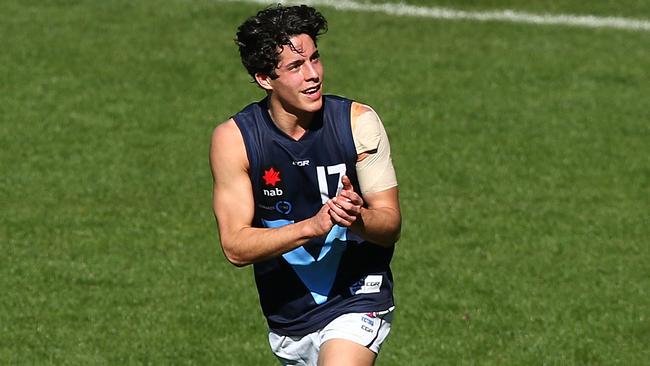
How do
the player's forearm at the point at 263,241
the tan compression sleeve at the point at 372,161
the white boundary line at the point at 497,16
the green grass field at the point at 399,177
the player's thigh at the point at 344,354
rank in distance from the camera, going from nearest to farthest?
the player's forearm at the point at 263,241, the player's thigh at the point at 344,354, the tan compression sleeve at the point at 372,161, the green grass field at the point at 399,177, the white boundary line at the point at 497,16

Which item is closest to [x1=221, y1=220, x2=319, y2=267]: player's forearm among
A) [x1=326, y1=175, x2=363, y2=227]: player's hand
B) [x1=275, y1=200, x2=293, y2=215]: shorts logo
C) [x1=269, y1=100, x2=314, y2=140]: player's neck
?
[x1=326, y1=175, x2=363, y2=227]: player's hand

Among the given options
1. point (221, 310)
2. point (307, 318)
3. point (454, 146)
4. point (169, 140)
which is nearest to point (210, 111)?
point (169, 140)

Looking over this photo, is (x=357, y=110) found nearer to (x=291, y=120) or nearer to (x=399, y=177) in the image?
(x=291, y=120)

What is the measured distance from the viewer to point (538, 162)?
47.8ft

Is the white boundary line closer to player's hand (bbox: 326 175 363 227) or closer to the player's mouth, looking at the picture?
the player's mouth

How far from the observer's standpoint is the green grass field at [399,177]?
36.2ft

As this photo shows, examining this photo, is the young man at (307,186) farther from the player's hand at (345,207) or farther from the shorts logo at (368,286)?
the player's hand at (345,207)

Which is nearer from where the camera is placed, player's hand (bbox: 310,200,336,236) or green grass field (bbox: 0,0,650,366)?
player's hand (bbox: 310,200,336,236)

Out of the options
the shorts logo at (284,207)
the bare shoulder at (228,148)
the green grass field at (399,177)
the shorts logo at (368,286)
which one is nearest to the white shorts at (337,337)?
the shorts logo at (368,286)

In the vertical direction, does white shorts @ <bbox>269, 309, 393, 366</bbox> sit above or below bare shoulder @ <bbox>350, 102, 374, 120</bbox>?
below

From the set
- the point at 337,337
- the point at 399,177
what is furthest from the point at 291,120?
the point at 399,177

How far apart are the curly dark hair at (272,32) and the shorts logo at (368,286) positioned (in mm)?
1194

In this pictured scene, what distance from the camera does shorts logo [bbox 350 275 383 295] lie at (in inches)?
314

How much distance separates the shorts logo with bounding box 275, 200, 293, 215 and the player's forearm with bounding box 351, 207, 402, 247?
523mm
